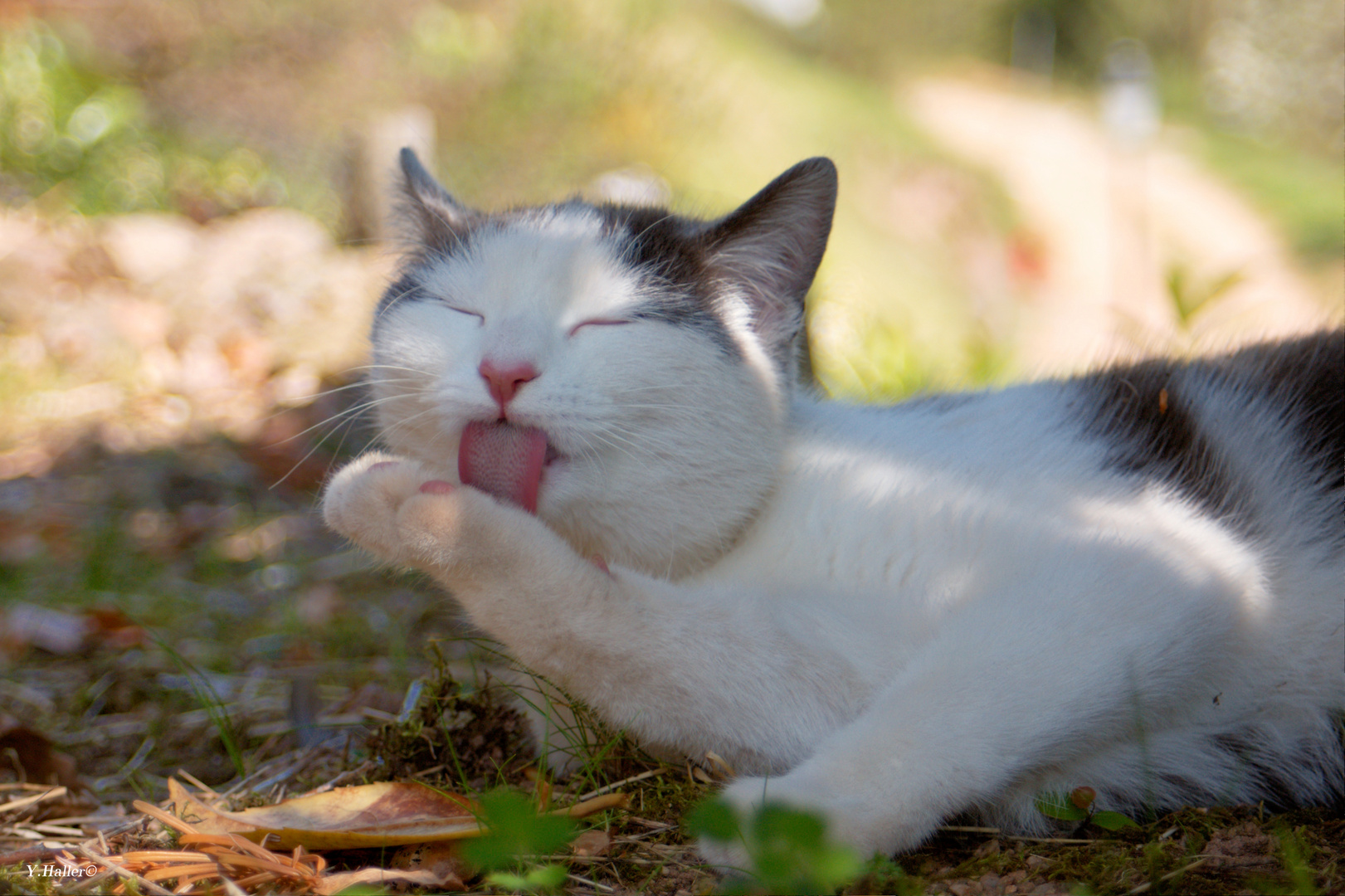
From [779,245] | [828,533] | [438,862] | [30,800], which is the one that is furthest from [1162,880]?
[30,800]

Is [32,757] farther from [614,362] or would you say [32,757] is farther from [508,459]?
[614,362]

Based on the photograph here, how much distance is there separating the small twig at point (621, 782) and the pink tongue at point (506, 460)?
442 millimetres

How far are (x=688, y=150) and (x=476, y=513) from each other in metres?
7.04

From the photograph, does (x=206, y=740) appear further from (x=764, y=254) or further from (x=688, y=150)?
(x=688, y=150)

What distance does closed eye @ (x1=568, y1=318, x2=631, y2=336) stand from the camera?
1496 mm

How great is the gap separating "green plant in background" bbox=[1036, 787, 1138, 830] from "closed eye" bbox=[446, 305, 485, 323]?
1.12m

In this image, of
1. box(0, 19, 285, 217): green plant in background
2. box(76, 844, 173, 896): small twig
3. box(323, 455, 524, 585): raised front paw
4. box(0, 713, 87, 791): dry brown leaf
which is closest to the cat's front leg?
box(323, 455, 524, 585): raised front paw

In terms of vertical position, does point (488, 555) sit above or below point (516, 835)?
above

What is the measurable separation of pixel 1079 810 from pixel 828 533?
0.54 meters

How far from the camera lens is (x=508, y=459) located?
55.2 inches

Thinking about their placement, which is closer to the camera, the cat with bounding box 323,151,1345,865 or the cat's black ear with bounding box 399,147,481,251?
the cat with bounding box 323,151,1345,865

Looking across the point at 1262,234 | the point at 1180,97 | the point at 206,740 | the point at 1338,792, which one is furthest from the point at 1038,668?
the point at 1180,97

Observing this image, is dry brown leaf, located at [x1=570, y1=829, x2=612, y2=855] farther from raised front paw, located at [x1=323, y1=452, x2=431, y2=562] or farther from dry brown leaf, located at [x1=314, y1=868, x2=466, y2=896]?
raised front paw, located at [x1=323, y1=452, x2=431, y2=562]

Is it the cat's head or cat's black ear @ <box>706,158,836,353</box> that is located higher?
cat's black ear @ <box>706,158,836,353</box>
